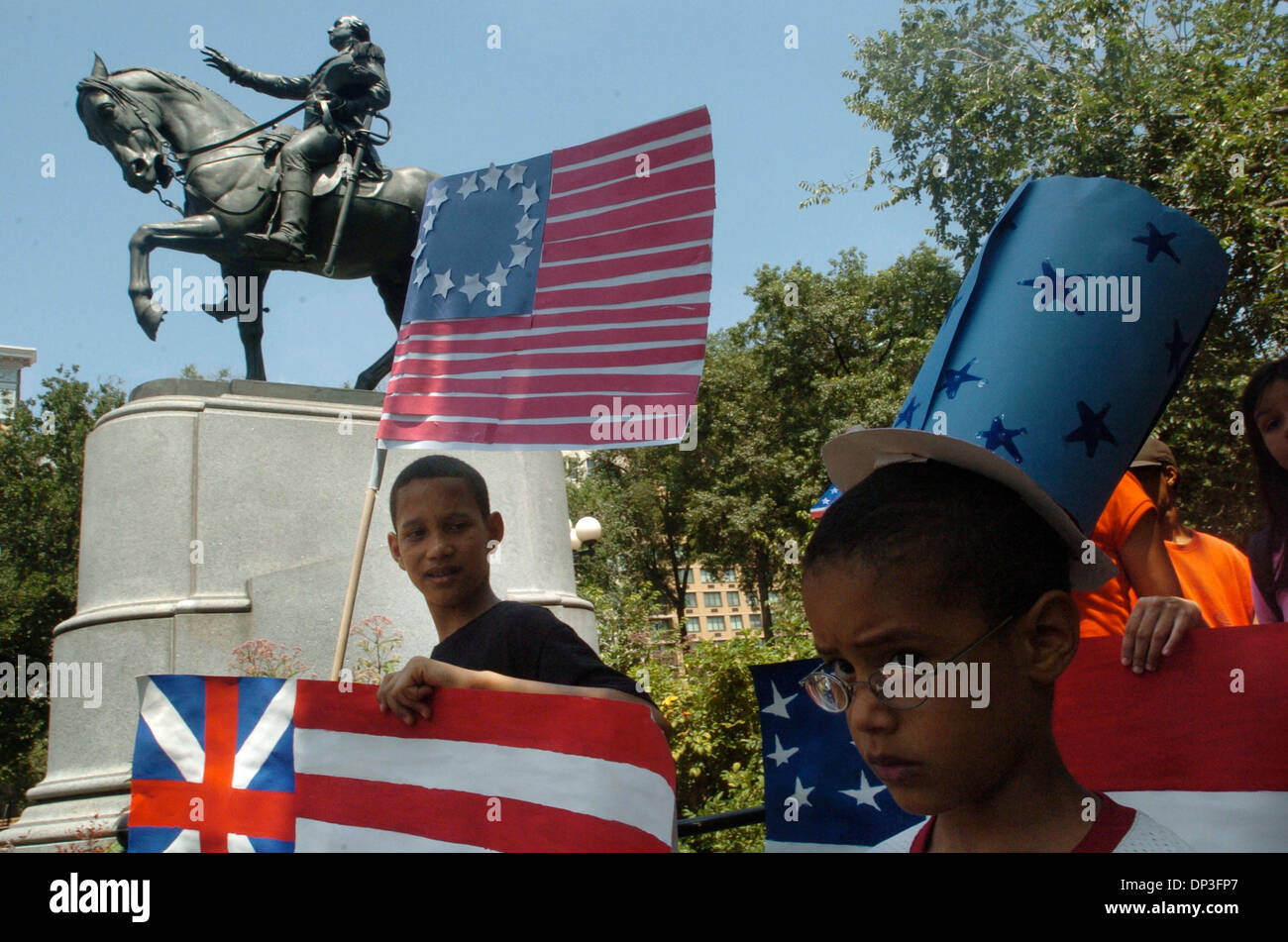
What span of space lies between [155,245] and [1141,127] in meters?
13.1

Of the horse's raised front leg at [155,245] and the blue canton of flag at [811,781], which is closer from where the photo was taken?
the blue canton of flag at [811,781]

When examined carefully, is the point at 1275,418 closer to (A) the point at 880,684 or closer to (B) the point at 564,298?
(A) the point at 880,684

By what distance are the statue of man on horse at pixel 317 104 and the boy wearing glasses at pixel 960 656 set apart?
773 centimetres

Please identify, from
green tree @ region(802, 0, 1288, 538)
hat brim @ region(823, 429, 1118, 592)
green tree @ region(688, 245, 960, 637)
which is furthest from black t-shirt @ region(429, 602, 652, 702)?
green tree @ region(688, 245, 960, 637)

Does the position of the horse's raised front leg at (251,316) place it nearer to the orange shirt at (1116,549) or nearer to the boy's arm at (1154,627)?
the orange shirt at (1116,549)

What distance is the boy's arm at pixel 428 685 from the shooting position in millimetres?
2031

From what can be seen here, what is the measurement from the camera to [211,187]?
822cm

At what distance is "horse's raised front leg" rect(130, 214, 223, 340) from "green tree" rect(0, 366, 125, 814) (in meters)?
20.5

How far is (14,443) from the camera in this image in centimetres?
2867

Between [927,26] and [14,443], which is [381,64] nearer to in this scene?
[927,26]

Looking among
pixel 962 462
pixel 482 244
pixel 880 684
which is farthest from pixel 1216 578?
pixel 482 244

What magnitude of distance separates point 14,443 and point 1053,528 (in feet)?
105

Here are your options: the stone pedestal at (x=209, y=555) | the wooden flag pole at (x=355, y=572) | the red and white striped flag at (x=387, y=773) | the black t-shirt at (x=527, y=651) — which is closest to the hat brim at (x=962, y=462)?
the red and white striped flag at (x=387, y=773)

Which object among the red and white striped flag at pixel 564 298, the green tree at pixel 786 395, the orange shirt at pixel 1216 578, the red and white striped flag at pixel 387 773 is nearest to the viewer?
the red and white striped flag at pixel 387 773
